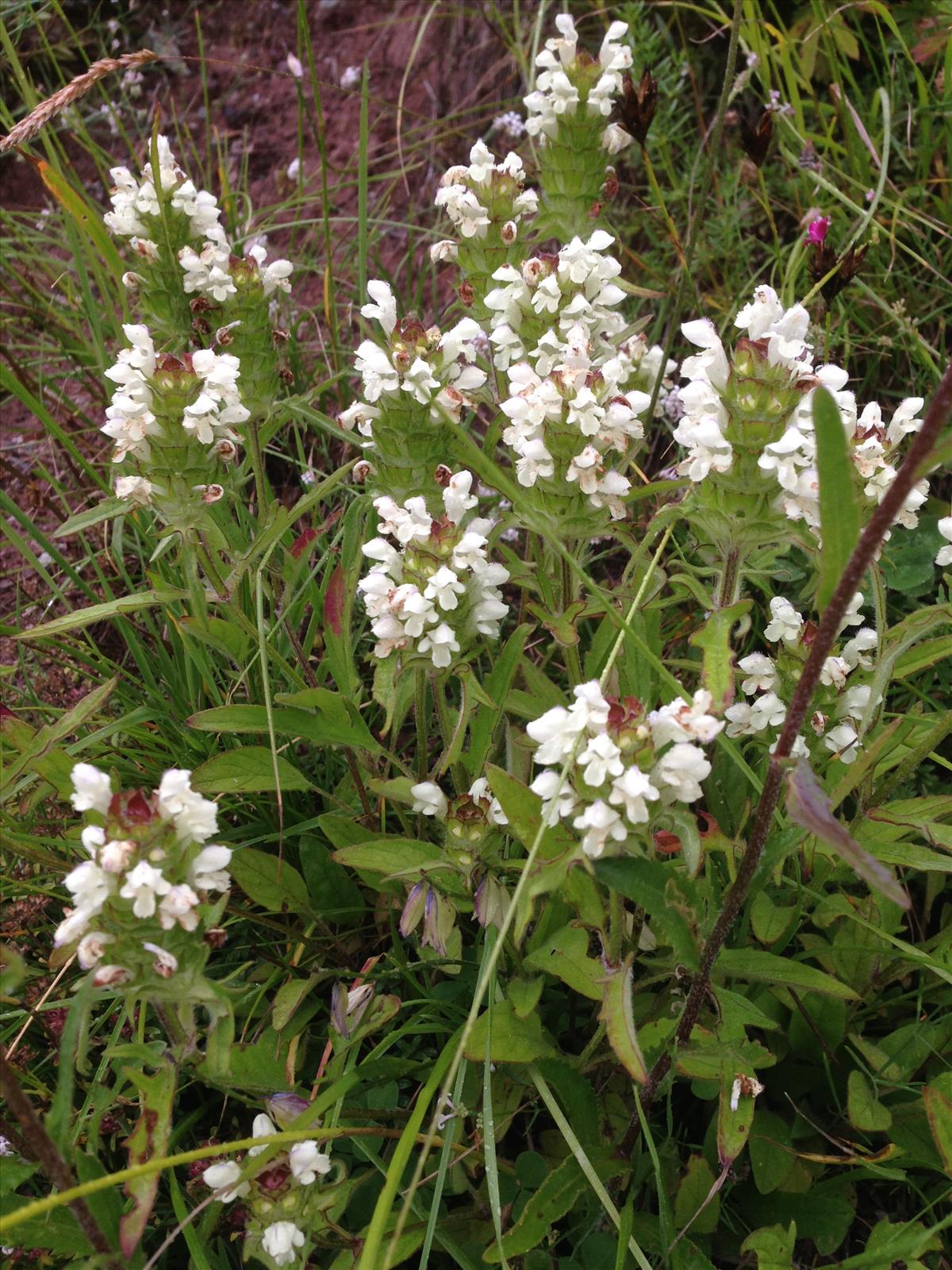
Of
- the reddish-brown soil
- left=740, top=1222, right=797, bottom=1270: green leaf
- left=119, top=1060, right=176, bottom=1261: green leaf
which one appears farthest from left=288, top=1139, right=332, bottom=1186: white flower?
the reddish-brown soil

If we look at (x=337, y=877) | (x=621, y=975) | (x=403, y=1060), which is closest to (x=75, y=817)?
(x=337, y=877)

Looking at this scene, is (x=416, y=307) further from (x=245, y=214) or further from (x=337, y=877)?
(x=337, y=877)

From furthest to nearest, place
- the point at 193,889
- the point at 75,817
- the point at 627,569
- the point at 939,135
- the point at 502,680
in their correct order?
the point at 939,135 → the point at 75,817 → the point at 627,569 → the point at 502,680 → the point at 193,889

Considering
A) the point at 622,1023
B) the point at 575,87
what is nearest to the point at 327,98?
the point at 575,87

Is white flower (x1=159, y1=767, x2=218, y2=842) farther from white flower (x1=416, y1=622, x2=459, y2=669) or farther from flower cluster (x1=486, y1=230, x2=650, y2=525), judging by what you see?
flower cluster (x1=486, y1=230, x2=650, y2=525)

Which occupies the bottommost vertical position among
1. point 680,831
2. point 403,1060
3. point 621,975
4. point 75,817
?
point 403,1060

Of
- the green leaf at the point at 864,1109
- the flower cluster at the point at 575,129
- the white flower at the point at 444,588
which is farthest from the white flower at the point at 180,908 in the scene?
the flower cluster at the point at 575,129

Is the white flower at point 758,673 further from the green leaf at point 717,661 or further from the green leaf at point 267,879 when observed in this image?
the green leaf at point 267,879
